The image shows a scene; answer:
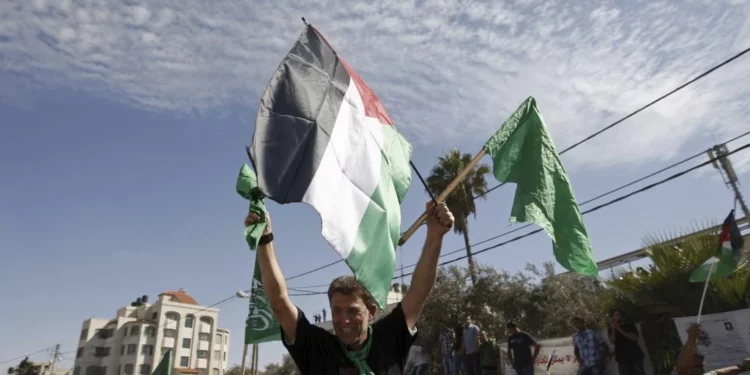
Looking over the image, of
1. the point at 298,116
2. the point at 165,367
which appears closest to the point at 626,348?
the point at 165,367

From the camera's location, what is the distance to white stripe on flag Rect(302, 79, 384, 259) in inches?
102

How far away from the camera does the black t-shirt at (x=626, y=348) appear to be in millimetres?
9070

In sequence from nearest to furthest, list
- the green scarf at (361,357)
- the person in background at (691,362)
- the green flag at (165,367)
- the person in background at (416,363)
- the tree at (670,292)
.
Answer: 1. the green scarf at (361,357)
2. the person in background at (691,362)
3. the green flag at (165,367)
4. the tree at (670,292)
5. the person in background at (416,363)

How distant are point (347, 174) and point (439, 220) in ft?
1.93

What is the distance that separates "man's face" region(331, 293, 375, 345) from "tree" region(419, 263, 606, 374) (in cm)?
1697

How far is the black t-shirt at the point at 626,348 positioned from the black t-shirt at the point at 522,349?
1861mm

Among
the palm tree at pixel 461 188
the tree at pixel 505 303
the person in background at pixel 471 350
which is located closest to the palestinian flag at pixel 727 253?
the person in background at pixel 471 350

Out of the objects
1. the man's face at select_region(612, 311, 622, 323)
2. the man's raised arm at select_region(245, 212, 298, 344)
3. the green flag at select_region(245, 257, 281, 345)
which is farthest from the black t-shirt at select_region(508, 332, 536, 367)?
the man's raised arm at select_region(245, 212, 298, 344)

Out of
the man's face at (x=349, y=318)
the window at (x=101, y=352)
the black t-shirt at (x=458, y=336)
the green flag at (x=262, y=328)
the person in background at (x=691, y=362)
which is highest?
the window at (x=101, y=352)

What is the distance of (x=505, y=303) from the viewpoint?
760 inches

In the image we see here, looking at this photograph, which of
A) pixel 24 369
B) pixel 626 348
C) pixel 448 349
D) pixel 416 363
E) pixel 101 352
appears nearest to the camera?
pixel 626 348

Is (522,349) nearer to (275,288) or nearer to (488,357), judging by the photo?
(488,357)

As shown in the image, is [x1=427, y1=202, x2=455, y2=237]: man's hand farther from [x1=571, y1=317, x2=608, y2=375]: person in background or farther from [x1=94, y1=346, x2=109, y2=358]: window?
[x1=94, y1=346, x2=109, y2=358]: window

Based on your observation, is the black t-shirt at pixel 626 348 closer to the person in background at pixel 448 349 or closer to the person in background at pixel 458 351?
the person in background at pixel 458 351
